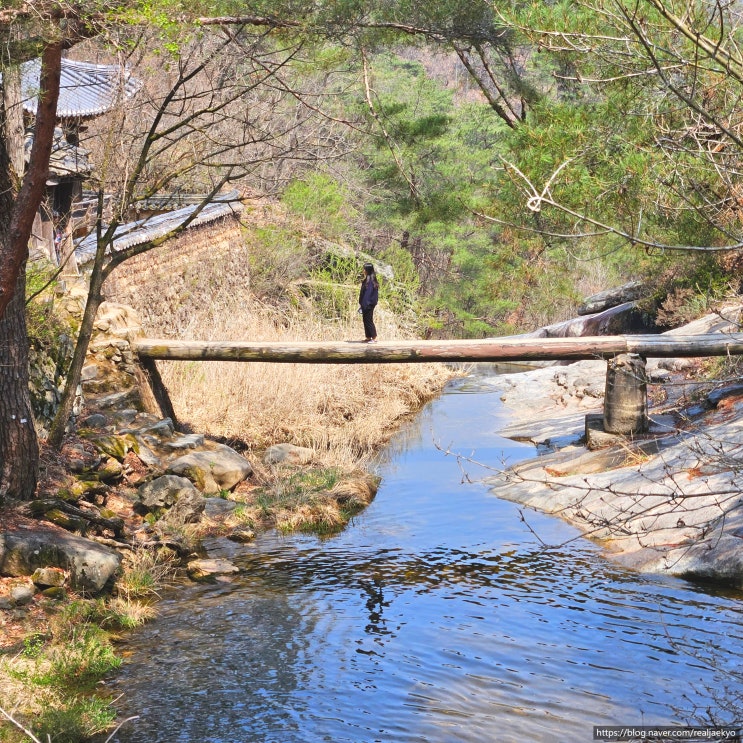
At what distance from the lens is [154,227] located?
1498 cm

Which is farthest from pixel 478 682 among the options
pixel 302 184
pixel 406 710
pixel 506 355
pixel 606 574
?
pixel 302 184

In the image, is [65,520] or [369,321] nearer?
[65,520]

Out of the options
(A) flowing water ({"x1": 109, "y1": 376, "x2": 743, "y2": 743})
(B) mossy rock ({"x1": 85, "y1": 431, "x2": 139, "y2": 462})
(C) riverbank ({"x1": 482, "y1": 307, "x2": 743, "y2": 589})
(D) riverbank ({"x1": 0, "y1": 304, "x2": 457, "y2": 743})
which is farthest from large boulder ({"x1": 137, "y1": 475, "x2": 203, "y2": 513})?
(C) riverbank ({"x1": 482, "y1": 307, "x2": 743, "y2": 589})

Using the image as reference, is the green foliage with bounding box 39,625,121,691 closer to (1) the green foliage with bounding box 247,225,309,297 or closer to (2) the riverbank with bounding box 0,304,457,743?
(2) the riverbank with bounding box 0,304,457,743

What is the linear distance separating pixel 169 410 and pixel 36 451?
13.5ft

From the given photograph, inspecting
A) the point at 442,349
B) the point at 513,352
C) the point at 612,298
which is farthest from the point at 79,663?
the point at 612,298

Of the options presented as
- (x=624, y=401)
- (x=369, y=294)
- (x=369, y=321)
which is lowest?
(x=624, y=401)

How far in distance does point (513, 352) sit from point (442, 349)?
836mm

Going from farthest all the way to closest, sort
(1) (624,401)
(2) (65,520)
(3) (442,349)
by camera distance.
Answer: (1) (624,401)
(3) (442,349)
(2) (65,520)

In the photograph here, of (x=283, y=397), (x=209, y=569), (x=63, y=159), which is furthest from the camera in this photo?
(x=283, y=397)

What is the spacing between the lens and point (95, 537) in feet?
26.5

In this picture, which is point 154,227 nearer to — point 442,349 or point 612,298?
point 442,349

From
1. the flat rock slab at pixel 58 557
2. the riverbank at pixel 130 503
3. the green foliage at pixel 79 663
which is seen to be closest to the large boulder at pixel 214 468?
the riverbank at pixel 130 503

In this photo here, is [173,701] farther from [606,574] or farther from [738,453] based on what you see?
[738,453]
